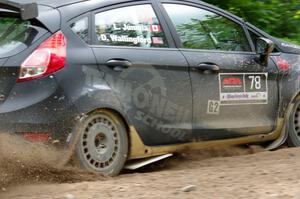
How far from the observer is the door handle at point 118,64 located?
6.06 metres

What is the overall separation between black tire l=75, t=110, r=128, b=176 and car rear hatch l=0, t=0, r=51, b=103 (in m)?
0.74

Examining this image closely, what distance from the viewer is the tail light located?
566 cm

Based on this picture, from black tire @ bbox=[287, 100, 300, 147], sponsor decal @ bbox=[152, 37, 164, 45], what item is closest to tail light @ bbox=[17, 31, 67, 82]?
sponsor decal @ bbox=[152, 37, 164, 45]

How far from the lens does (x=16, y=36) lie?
19.3 ft

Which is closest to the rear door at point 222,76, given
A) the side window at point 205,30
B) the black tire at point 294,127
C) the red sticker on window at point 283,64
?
the side window at point 205,30

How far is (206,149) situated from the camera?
7324 millimetres

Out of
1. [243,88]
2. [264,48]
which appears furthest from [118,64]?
[264,48]

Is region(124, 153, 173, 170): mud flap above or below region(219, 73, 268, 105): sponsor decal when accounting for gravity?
below

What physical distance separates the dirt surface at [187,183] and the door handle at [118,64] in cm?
98

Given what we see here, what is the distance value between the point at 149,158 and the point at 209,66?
1101 mm

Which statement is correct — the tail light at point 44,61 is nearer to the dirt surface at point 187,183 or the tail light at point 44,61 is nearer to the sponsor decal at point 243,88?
the dirt surface at point 187,183

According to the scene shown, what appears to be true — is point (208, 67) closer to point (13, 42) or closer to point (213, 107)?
point (213, 107)

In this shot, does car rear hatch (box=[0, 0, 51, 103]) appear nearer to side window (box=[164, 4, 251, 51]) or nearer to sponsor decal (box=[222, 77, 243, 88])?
side window (box=[164, 4, 251, 51])

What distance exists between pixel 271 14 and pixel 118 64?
5.64m
